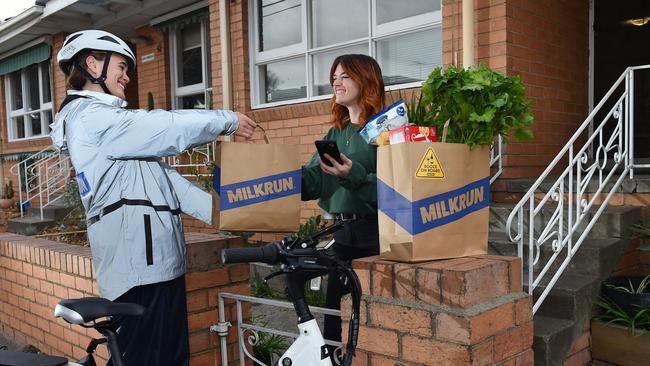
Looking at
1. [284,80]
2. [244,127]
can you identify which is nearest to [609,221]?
[244,127]

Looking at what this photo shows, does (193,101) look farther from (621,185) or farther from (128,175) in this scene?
(128,175)

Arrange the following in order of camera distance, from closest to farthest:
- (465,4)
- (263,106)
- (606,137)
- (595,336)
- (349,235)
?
(349,235), (595,336), (465,4), (606,137), (263,106)

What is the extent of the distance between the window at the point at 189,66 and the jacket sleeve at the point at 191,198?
6.51 metres

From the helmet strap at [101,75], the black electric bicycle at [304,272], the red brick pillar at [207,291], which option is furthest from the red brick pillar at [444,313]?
the helmet strap at [101,75]

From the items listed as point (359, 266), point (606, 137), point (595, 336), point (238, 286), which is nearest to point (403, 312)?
point (359, 266)

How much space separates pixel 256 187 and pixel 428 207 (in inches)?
24.7

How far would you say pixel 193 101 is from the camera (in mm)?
8938

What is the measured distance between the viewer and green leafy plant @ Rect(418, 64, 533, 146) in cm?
180

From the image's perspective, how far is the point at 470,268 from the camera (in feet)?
5.56

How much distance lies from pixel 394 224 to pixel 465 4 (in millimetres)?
2819

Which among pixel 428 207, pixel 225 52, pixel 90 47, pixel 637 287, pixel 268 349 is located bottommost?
pixel 268 349

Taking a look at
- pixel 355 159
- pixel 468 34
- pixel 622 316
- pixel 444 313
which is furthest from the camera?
pixel 468 34

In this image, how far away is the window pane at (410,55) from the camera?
4969 mm

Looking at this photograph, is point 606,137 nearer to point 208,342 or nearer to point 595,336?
point 595,336
